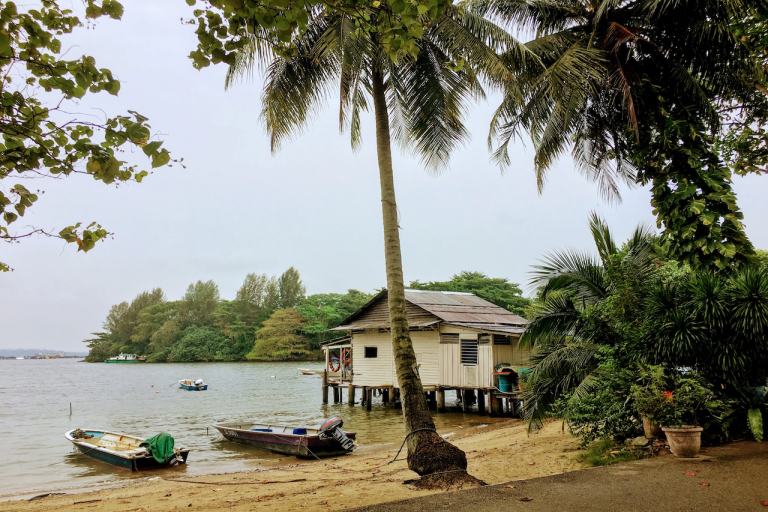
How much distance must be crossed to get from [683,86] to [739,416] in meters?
6.01

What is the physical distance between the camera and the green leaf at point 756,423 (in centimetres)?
659

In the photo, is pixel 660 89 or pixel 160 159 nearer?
pixel 160 159

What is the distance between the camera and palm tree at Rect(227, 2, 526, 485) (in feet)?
23.4

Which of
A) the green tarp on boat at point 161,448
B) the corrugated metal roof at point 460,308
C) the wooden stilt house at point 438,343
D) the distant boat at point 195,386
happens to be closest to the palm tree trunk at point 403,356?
the green tarp on boat at point 161,448

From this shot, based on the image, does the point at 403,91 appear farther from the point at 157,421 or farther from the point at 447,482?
the point at 157,421

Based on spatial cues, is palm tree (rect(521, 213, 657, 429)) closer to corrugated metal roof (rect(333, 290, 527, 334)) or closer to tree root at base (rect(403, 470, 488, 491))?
tree root at base (rect(403, 470, 488, 491))

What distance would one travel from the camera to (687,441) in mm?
6230

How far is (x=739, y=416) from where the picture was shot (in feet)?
23.7

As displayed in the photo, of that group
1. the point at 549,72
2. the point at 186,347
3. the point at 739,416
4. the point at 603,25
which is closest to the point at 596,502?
the point at 739,416

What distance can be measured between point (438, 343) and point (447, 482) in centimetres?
1501

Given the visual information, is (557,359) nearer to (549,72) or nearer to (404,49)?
(549,72)

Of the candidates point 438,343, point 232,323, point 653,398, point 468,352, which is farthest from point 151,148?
point 232,323

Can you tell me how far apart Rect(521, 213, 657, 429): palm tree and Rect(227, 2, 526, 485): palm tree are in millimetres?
3050

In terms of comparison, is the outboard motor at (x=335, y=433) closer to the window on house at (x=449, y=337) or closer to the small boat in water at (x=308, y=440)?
the small boat in water at (x=308, y=440)
